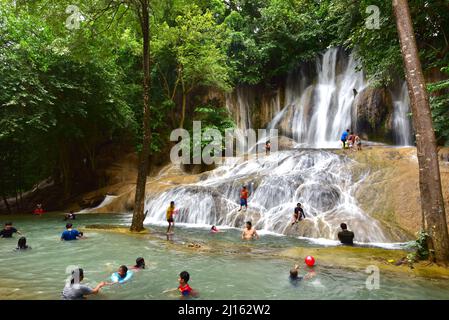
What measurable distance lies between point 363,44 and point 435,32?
3.04 meters

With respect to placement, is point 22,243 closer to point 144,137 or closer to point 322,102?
point 144,137

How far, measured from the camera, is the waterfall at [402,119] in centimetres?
2073

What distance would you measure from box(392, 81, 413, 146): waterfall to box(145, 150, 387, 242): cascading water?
617cm

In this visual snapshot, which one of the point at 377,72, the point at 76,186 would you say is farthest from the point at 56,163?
the point at 377,72

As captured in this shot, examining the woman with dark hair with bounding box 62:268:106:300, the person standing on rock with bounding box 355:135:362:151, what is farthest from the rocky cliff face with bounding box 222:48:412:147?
the woman with dark hair with bounding box 62:268:106:300

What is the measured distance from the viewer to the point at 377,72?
1745cm

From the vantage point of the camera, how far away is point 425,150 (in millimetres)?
7590

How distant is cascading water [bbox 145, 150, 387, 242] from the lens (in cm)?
1285

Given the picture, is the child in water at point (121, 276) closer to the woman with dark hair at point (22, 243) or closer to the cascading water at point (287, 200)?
the woman with dark hair at point (22, 243)

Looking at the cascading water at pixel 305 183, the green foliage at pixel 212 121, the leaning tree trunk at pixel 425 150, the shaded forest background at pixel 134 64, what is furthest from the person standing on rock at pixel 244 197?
→ the green foliage at pixel 212 121

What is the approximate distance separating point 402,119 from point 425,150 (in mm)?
15189

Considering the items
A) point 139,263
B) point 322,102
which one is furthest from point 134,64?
point 139,263
